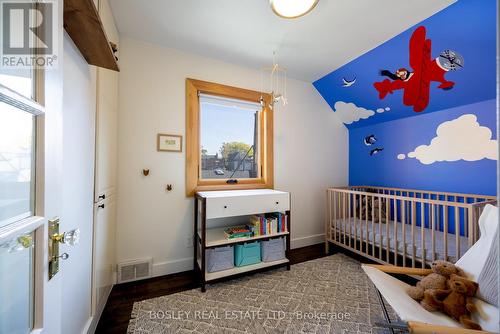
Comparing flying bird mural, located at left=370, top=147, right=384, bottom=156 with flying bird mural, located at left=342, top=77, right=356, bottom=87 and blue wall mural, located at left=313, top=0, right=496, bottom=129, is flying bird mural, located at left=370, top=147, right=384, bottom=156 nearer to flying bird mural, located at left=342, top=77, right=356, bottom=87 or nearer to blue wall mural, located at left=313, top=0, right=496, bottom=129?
blue wall mural, located at left=313, top=0, right=496, bottom=129

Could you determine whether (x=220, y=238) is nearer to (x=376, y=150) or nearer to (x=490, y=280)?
(x=490, y=280)

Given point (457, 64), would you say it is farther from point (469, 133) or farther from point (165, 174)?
point (165, 174)

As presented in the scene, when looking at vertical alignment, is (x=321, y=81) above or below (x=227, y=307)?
above

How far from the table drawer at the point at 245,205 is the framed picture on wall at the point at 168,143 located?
0.76 metres

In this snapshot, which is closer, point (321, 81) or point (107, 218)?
point (107, 218)

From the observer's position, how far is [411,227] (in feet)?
6.61

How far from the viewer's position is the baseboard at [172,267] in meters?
2.13

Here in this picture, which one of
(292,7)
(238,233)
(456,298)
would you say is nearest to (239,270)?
(238,233)

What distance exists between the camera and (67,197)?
106 cm

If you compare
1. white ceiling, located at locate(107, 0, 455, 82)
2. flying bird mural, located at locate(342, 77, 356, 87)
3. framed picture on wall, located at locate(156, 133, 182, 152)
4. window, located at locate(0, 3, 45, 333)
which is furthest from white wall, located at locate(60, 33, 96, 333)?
flying bird mural, located at locate(342, 77, 356, 87)

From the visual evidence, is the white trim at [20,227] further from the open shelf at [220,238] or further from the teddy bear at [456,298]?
the teddy bear at [456,298]

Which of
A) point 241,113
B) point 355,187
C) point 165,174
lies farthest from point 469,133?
point 165,174

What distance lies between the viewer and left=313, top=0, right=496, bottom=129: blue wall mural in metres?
1.60

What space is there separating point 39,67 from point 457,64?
2.97 meters
